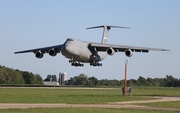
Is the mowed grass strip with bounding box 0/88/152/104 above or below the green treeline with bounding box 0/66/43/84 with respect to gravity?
below

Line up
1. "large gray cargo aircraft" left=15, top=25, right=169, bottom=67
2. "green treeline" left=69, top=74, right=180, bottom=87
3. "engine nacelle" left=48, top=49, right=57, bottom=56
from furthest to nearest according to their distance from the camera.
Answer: "green treeline" left=69, top=74, right=180, bottom=87 < "engine nacelle" left=48, top=49, right=57, bottom=56 < "large gray cargo aircraft" left=15, top=25, right=169, bottom=67

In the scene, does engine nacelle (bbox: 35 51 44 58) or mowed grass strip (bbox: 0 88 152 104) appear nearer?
mowed grass strip (bbox: 0 88 152 104)

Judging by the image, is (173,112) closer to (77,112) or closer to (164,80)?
(77,112)

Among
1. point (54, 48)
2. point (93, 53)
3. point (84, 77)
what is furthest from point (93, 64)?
point (84, 77)

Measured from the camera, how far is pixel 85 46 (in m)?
54.1

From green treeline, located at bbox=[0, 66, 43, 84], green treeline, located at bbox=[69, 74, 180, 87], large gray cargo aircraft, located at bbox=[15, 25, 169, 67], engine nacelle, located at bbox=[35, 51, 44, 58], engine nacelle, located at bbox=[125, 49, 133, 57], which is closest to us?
large gray cargo aircraft, located at bbox=[15, 25, 169, 67]

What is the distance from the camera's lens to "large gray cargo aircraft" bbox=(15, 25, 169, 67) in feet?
168

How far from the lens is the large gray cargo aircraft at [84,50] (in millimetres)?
A: 51125

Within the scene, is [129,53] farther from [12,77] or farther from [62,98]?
[12,77]

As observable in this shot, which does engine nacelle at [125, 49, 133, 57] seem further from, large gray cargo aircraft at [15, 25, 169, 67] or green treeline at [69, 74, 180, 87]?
green treeline at [69, 74, 180, 87]

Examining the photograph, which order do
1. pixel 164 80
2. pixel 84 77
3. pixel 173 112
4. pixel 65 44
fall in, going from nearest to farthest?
1. pixel 173 112
2. pixel 65 44
3. pixel 84 77
4. pixel 164 80

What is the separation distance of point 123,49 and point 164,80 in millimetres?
92134

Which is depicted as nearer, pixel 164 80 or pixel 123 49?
pixel 123 49

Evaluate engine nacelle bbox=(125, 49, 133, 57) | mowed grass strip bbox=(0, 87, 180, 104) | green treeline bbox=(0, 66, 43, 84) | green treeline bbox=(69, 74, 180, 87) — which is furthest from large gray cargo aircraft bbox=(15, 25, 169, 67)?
green treeline bbox=(69, 74, 180, 87)
